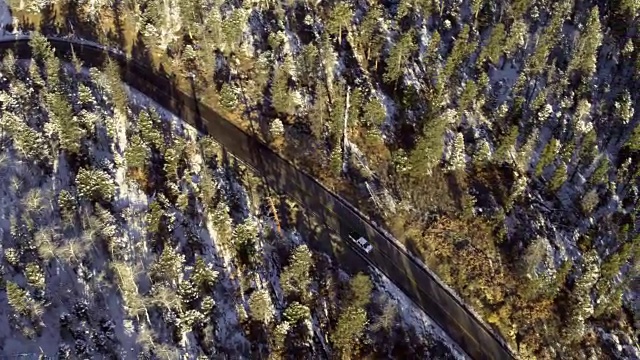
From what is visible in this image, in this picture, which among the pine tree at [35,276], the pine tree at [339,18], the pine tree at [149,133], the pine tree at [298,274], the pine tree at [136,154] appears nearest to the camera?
the pine tree at [35,276]

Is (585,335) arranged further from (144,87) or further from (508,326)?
(144,87)

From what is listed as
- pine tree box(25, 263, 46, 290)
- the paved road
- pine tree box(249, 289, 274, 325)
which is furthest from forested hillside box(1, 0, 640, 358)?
pine tree box(25, 263, 46, 290)

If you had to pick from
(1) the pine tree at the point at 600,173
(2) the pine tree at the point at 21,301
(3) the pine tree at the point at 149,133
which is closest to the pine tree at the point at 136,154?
(3) the pine tree at the point at 149,133

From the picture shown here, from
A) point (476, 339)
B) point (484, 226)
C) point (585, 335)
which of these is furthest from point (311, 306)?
point (585, 335)

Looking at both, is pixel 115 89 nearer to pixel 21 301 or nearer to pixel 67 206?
pixel 67 206

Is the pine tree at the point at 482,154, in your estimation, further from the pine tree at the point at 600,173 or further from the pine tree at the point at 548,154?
the pine tree at the point at 600,173

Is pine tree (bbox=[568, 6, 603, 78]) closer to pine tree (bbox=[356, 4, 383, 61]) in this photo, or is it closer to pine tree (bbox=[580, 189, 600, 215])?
pine tree (bbox=[580, 189, 600, 215])
